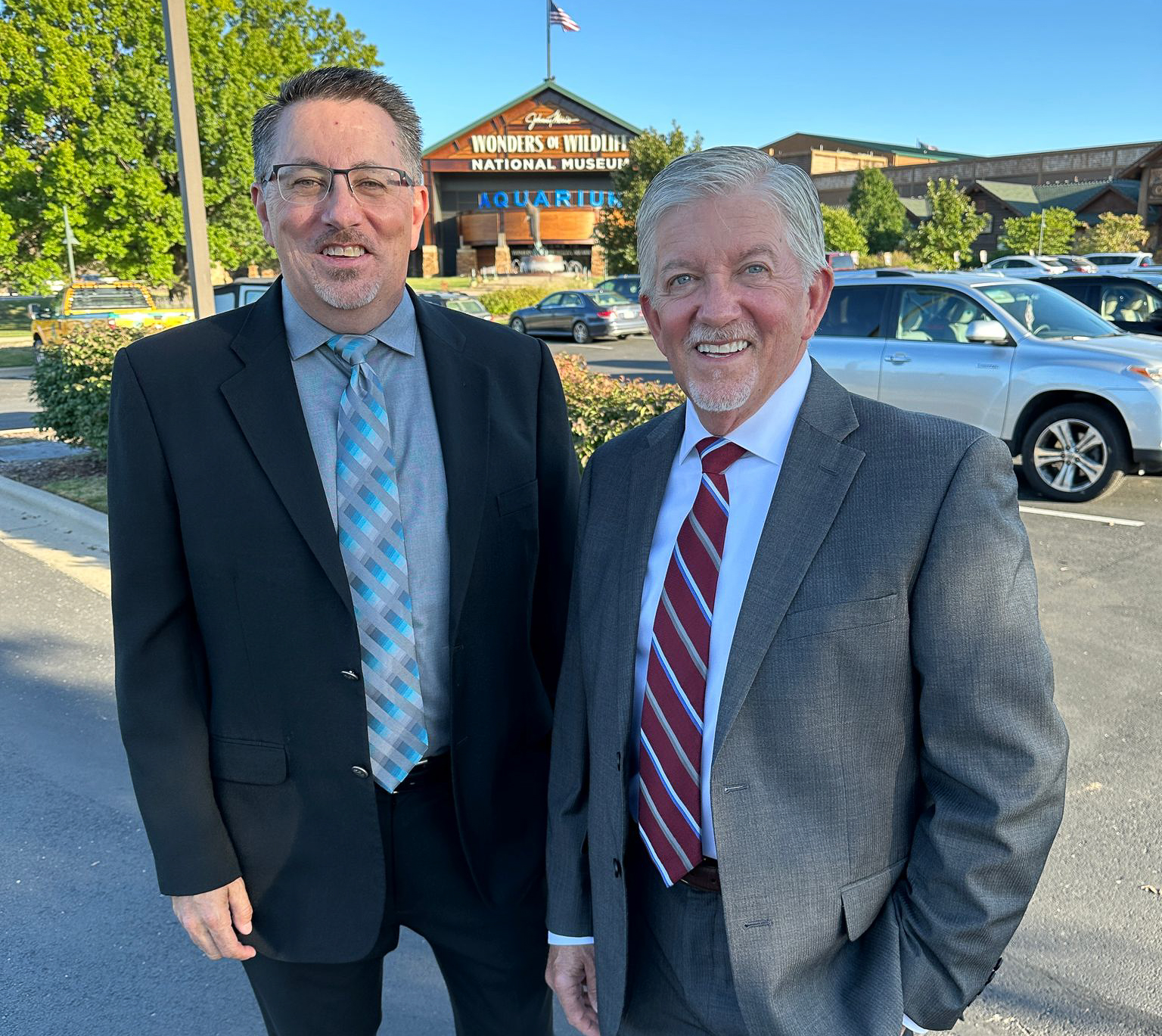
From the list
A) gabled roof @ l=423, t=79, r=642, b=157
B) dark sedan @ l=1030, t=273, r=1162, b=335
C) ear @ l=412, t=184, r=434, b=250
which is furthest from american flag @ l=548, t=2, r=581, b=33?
ear @ l=412, t=184, r=434, b=250

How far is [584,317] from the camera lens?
78.2 ft

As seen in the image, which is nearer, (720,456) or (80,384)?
(720,456)

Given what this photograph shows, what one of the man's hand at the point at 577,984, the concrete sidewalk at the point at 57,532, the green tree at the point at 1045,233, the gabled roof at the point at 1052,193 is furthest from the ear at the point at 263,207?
the gabled roof at the point at 1052,193

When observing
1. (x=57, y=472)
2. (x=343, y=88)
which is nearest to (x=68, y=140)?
(x=57, y=472)

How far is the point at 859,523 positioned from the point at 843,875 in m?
0.57

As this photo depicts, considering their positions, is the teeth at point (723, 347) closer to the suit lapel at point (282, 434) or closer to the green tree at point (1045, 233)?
the suit lapel at point (282, 434)

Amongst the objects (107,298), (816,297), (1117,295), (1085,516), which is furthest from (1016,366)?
(107,298)

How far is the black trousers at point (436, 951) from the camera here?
6.44ft

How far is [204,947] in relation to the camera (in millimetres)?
1960

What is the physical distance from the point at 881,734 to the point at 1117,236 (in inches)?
1779

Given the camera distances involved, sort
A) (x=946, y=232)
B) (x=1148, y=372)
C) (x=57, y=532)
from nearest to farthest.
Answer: (x=1148, y=372)
(x=57, y=532)
(x=946, y=232)

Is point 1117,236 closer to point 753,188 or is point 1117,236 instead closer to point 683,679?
point 753,188

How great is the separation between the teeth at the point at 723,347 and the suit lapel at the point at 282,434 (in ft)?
2.47

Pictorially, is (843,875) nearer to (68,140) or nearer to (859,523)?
(859,523)
